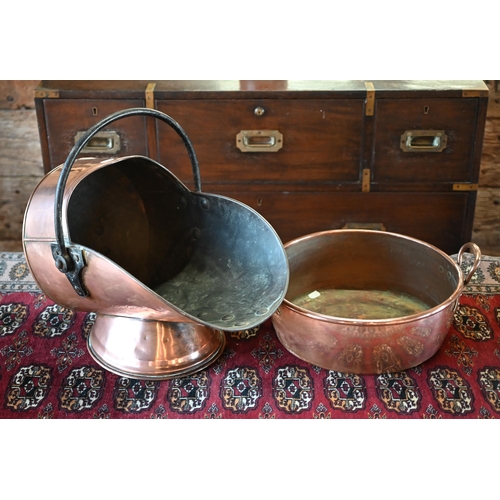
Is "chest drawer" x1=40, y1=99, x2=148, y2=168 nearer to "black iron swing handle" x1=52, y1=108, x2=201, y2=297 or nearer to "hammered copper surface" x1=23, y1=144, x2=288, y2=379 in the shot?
"hammered copper surface" x1=23, y1=144, x2=288, y2=379

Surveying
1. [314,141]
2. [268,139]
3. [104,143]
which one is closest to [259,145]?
[268,139]

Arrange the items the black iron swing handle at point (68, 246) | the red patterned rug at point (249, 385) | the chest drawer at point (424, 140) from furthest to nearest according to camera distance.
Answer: the chest drawer at point (424, 140) < the red patterned rug at point (249, 385) < the black iron swing handle at point (68, 246)

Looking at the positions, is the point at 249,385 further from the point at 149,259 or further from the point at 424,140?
the point at 424,140

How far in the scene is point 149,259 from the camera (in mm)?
1939

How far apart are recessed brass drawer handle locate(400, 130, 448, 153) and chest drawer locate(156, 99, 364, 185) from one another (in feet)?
0.50

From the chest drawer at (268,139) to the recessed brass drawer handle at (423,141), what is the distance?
0.15 m

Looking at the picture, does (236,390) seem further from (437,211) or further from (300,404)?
(437,211)

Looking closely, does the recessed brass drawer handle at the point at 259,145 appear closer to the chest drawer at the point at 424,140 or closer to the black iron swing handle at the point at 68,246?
the chest drawer at the point at 424,140

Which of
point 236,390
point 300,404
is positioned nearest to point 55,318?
point 236,390

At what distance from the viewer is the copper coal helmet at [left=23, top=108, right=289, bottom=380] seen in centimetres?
148

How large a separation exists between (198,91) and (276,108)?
26 cm

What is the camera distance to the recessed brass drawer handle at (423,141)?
2203mm

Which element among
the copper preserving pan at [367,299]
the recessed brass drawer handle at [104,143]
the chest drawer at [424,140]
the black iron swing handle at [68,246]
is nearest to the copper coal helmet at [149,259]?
the black iron swing handle at [68,246]

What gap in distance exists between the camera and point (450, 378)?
167 cm
